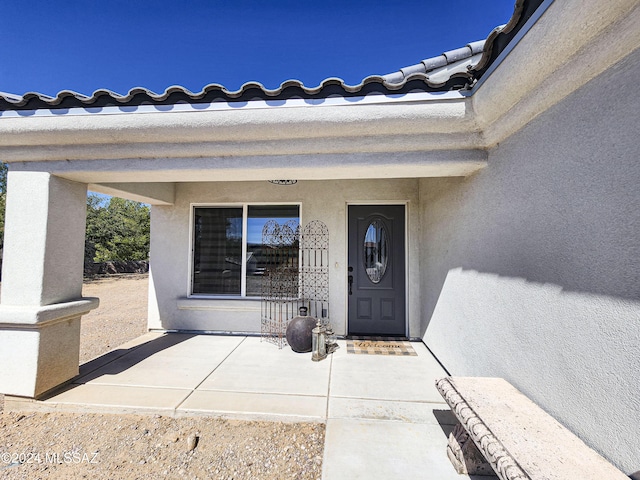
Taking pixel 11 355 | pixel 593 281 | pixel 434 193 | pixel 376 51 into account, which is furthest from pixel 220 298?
pixel 376 51

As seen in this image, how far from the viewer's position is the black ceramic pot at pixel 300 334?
15.5 feet

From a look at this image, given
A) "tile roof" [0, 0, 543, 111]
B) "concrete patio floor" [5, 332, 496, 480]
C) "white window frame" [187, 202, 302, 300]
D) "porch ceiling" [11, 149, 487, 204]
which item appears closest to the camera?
"concrete patio floor" [5, 332, 496, 480]

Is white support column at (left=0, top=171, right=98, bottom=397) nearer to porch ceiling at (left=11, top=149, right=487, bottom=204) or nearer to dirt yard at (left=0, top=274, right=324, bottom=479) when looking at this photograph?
porch ceiling at (left=11, top=149, right=487, bottom=204)

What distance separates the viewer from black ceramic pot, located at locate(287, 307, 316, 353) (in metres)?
4.71

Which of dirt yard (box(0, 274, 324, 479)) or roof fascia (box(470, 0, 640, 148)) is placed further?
dirt yard (box(0, 274, 324, 479))

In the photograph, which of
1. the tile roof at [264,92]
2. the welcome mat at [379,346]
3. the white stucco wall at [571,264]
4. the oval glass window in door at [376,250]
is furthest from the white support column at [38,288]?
the white stucco wall at [571,264]

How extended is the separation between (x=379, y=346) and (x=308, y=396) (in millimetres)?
2097

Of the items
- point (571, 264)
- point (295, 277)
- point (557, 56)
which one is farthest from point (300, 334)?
point (557, 56)

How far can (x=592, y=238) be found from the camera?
5.65 feet

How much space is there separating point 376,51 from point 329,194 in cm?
342

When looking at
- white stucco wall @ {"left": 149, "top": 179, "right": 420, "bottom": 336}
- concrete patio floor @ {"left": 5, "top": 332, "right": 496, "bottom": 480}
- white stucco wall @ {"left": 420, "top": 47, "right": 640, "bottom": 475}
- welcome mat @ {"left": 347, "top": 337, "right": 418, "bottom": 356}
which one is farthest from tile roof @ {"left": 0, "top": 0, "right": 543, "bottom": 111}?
welcome mat @ {"left": 347, "top": 337, "right": 418, "bottom": 356}

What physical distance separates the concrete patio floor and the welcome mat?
0.67 ft

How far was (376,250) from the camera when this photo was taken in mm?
5727

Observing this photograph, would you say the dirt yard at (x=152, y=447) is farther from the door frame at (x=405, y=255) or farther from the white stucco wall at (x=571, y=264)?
the door frame at (x=405, y=255)
